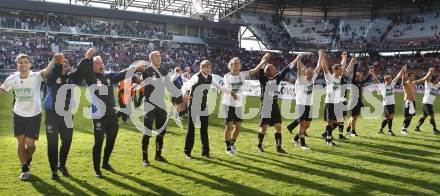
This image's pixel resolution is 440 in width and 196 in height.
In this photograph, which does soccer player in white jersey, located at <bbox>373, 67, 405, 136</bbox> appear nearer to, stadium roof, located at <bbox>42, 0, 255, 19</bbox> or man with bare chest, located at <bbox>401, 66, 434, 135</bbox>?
man with bare chest, located at <bbox>401, 66, 434, 135</bbox>

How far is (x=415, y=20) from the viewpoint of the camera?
57125 millimetres

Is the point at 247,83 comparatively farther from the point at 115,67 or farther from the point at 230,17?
the point at 230,17

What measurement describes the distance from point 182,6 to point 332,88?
169 feet

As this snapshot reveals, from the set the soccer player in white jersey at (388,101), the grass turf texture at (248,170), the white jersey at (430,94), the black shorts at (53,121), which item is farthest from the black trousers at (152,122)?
the white jersey at (430,94)

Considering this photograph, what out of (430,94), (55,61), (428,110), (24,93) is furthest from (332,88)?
(24,93)

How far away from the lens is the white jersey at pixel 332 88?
454 inches

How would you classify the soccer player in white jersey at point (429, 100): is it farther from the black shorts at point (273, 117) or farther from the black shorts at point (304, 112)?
the black shorts at point (273, 117)

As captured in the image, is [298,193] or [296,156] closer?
[298,193]

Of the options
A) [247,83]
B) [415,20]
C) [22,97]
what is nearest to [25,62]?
[22,97]

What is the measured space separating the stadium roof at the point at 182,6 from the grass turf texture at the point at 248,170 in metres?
45.2

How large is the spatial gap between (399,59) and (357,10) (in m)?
12.4

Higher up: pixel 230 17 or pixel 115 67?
pixel 230 17

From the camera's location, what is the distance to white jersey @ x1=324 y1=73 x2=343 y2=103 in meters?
11.5

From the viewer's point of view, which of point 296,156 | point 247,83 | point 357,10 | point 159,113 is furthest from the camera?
point 357,10
